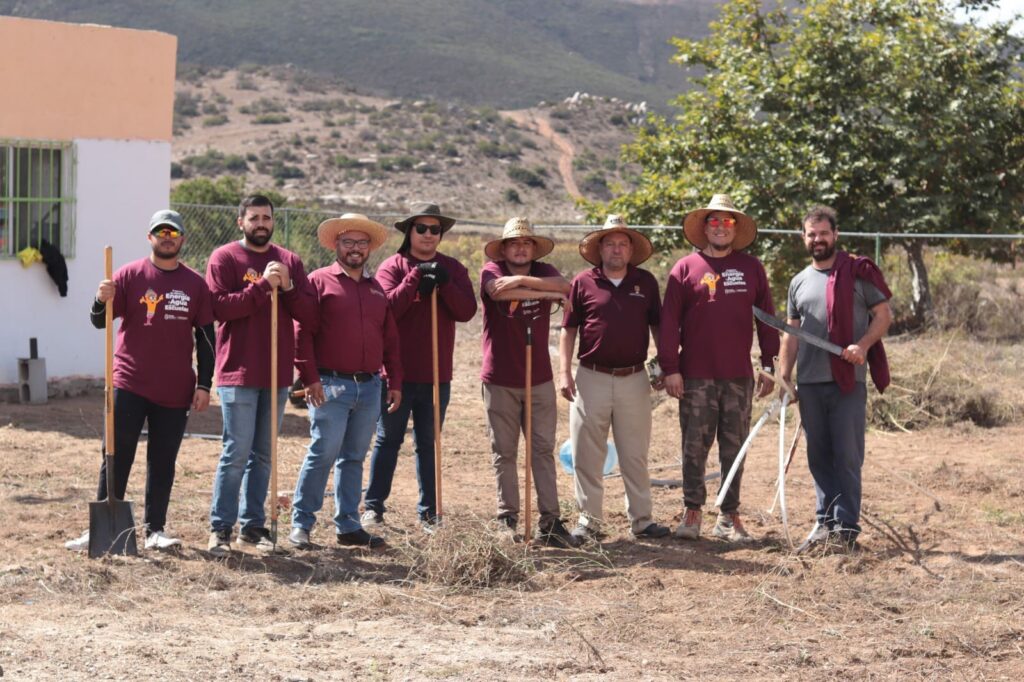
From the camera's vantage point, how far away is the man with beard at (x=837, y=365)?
7.98 metres

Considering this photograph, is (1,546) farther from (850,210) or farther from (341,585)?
(850,210)

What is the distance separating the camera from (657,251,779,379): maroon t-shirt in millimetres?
8188

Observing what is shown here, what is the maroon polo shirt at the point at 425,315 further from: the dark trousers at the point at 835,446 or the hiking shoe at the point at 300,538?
the dark trousers at the point at 835,446

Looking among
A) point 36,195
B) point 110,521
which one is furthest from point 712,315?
point 36,195

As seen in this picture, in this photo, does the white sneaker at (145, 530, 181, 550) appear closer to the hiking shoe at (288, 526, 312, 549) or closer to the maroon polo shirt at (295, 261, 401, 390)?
the hiking shoe at (288, 526, 312, 549)

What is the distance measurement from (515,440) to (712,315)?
1.43 m

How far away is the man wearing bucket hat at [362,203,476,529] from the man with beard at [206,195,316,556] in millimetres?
699

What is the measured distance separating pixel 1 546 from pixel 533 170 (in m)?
46.4

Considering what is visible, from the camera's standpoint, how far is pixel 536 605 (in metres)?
6.97

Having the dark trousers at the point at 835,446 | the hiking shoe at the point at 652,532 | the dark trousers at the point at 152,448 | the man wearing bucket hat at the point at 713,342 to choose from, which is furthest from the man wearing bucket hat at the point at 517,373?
the dark trousers at the point at 152,448

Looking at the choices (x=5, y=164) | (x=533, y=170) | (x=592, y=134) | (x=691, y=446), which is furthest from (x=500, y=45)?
(x=691, y=446)

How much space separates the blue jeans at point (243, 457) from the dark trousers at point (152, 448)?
0.91ft

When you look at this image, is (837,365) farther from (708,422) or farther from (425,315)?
(425,315)

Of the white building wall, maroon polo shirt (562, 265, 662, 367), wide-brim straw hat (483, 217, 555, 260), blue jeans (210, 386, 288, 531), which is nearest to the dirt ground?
blue jeans (210, 386, 288, 531)
